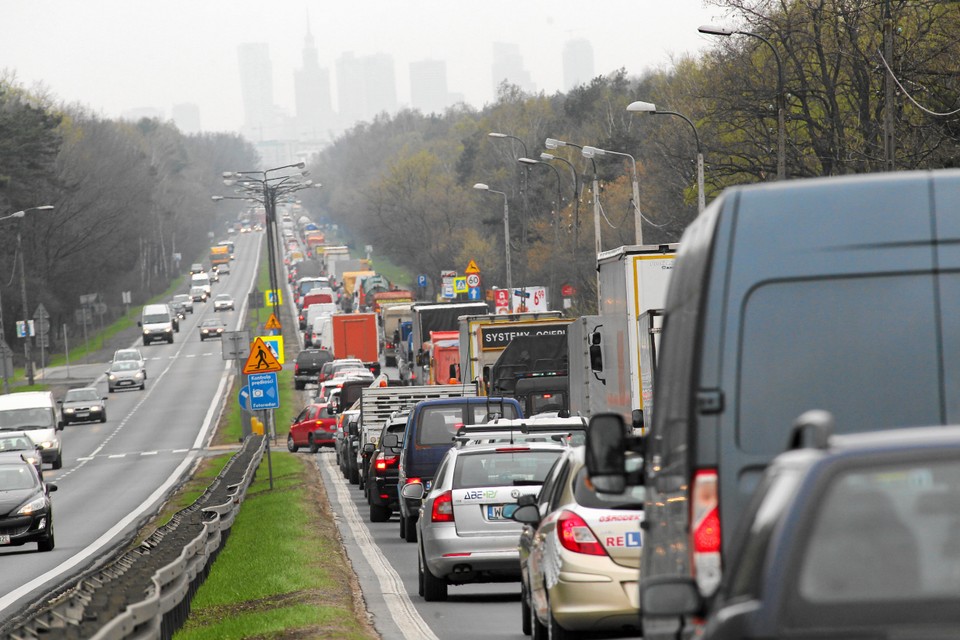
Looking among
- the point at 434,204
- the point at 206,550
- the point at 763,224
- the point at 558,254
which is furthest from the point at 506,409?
the point at 434,204

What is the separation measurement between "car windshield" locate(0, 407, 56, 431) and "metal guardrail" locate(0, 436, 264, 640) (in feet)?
100

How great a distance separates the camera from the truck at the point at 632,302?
22031mm

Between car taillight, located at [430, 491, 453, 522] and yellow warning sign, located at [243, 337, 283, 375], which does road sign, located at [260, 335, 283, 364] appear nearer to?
yellow warning sign, located at [243, 337, 283, 375]

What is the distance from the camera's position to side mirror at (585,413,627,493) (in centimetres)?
713

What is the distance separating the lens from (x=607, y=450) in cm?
715

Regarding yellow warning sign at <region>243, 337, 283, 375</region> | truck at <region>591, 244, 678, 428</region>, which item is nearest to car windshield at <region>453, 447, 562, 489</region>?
truck at <region>591, 244, 678, 428</region>

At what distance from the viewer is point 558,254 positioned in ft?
254

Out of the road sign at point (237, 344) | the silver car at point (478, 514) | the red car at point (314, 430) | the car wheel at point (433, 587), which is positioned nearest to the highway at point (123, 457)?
the red car at point (314, 430)

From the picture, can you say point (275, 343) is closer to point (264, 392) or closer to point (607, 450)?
point (264, 392)

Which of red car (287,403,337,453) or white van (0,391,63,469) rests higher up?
white van (0,391,63,469)

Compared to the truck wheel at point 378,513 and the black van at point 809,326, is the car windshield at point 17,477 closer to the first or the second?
the truck wheel at point 378,513

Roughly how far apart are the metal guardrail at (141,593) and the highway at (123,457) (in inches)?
88.5

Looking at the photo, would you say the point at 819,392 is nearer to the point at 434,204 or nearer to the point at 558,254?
the point at 558,254

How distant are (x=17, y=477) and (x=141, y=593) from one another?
55.2 ft
